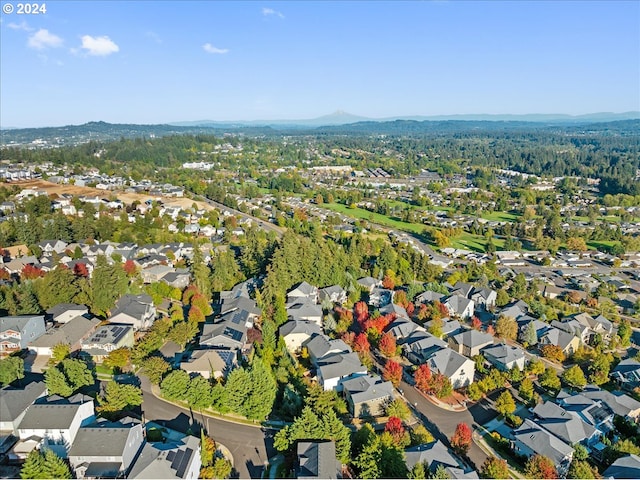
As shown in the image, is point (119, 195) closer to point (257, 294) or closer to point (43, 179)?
point (43, 179)

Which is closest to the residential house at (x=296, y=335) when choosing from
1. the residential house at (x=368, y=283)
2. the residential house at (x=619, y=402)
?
the residential house at (x=368, y=283)

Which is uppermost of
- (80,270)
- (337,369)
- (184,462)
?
(80,270)

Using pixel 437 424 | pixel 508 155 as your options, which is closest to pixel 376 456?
pixel 437 424

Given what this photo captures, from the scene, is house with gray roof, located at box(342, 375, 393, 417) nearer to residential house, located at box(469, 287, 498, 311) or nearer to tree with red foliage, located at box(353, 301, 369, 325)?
tree with red foliage, located at box(353, 301, 369, 325)

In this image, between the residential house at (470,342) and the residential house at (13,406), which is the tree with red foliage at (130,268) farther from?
the residential house at (470,342)

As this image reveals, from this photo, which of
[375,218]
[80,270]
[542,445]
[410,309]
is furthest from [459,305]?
[375,218]

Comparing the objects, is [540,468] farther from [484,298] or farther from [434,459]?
[484,298]
